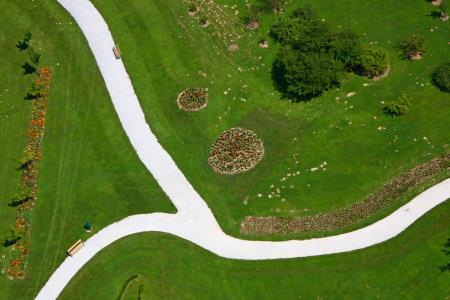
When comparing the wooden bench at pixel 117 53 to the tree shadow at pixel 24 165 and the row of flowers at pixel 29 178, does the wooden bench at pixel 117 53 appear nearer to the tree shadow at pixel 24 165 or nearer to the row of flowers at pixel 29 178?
the row of flowers at pixel 29 178

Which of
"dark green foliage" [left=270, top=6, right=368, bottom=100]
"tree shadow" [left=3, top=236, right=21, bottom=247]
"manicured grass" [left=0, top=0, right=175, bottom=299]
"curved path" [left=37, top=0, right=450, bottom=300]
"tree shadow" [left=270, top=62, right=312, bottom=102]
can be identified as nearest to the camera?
"curved path" [left=37, top=0, right=450, bottom=300]

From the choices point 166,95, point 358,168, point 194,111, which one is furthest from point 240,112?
point 358,168

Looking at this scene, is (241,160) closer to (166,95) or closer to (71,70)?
(166,95)

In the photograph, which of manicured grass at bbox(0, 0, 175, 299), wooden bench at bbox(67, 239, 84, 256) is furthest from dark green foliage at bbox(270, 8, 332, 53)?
wooden bench at bbox(67, 239, 84, 256)

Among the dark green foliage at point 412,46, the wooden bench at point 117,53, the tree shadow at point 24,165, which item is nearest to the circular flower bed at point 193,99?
the wooden bench at point 117,53

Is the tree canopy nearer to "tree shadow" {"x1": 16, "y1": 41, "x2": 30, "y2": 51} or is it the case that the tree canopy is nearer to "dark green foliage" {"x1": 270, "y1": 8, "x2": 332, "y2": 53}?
"dark green foliage" {"x1": 270, "y1": 8, "x2": 332, "y2": 53}

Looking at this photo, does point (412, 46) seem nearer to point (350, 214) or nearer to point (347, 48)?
point (347, 48)

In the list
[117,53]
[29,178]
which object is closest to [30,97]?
[29,178]
